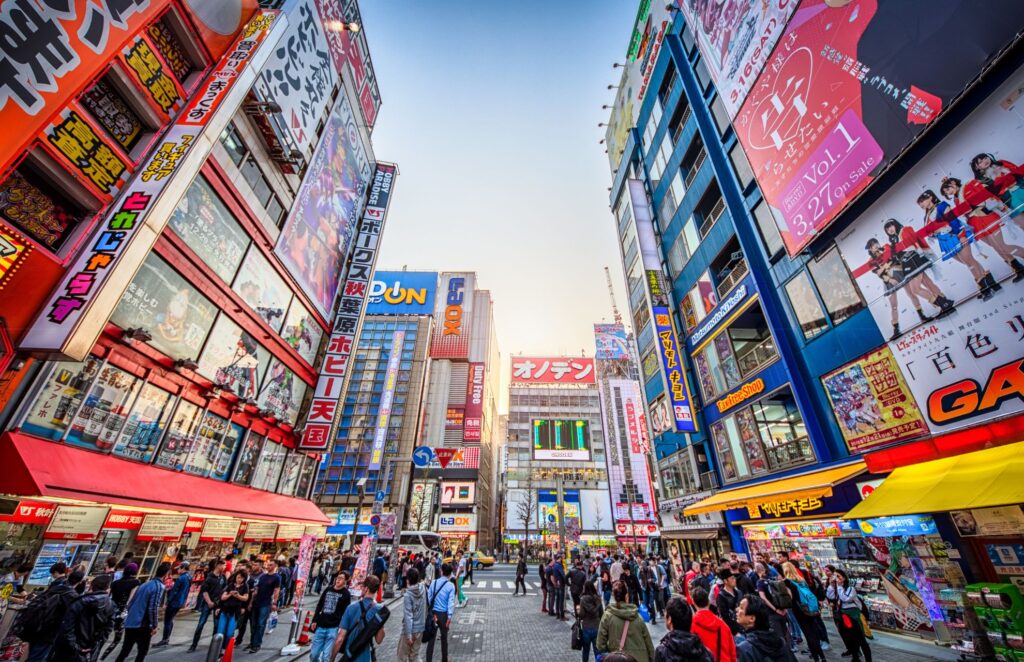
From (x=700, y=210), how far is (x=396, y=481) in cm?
5002

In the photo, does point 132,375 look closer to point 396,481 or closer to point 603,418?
point 396,481

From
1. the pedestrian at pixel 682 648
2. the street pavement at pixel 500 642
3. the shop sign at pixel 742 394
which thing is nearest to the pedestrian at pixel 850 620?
the street pavement at pixel 500 642

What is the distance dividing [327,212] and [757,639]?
78.1ft

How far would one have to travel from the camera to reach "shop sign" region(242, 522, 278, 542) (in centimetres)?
1595

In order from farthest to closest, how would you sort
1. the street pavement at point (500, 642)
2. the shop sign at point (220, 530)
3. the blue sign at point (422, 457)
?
the blue sign at point (422, 457)
the shop sign at point (220, 530)
the street pavement at point (500, 642)

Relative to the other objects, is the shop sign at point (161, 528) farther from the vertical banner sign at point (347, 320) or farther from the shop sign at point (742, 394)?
the shop sign at point (742, 394)

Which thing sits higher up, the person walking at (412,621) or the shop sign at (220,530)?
the shop sign at (220,530)

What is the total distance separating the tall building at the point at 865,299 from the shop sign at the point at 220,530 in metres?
18.9

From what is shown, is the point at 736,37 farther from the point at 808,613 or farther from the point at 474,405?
the point at 474,405

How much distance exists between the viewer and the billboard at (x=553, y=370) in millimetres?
68481

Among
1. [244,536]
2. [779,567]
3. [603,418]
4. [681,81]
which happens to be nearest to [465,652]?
[779,567]

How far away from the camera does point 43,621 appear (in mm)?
5008

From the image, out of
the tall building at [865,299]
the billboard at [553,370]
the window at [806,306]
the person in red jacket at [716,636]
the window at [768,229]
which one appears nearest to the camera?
the person in red jacket at [716,636]

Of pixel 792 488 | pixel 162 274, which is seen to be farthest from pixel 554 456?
pixel 162 274
